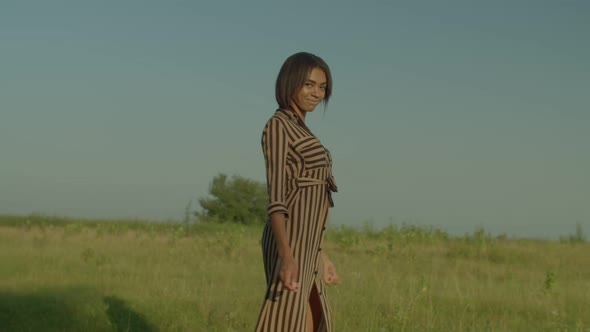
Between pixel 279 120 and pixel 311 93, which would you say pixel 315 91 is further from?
pixel 279 120

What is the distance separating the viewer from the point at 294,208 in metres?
2.63

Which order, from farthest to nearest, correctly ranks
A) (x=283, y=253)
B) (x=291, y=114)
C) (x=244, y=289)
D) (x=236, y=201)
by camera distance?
(x=236, y=201)
(x=244, y=289)
(x=291, y=114)
(x=283, y=253)

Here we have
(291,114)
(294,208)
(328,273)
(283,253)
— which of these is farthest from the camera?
(328,273)

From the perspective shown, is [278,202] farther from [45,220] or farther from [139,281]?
[45,220]

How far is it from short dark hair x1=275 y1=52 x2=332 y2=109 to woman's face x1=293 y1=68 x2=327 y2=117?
0.7 inches

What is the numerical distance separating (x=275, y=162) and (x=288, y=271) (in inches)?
17.0

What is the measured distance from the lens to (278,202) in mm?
2510

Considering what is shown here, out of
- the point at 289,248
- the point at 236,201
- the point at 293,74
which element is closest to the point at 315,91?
the point at 293,74

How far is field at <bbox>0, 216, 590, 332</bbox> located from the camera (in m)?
6.33

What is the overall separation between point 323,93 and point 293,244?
0.69 meters

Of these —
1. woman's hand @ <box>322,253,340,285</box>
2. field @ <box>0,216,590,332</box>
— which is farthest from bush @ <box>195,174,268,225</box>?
woman's hand @ <box>322,253,340,285</box>

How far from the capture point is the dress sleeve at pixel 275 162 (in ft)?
8.25

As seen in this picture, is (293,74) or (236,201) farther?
(236,201)

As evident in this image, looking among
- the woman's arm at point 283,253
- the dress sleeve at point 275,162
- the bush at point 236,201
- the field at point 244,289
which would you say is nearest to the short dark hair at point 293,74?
the dress sleeve at point 275,162
